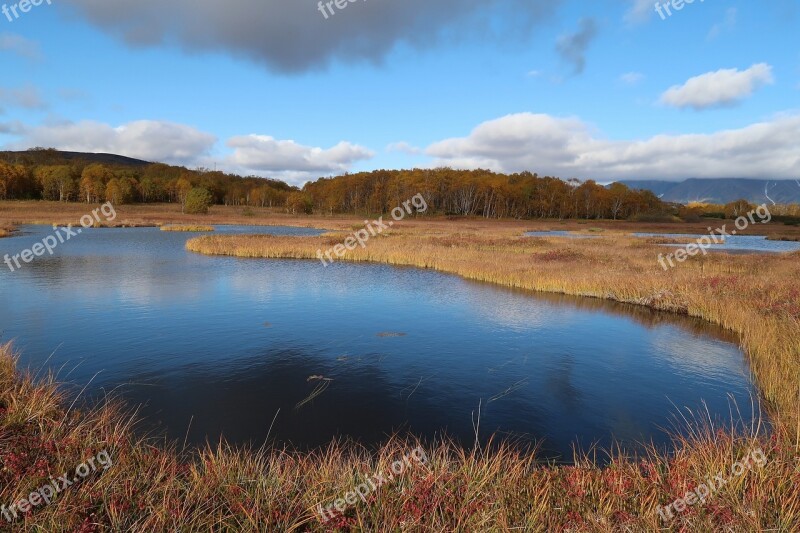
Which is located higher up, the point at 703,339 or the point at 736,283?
the point at 736,283

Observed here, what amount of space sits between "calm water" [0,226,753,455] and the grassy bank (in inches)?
131

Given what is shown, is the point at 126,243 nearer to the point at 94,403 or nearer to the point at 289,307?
the point at 289,307

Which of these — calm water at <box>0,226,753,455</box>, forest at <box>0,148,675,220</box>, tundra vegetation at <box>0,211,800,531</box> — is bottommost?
calm water at <box>0,226,753,455</box>

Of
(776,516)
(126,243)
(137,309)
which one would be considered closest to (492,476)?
(776,516)

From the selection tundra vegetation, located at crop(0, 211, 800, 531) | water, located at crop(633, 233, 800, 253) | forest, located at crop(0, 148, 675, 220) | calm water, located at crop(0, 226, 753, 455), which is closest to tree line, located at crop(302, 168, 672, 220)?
forest, located at crop(0, 148, 675, 220)

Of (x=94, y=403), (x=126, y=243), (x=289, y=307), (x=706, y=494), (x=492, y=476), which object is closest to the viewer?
(x=706, y=494)

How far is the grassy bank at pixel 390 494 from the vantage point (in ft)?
19.0

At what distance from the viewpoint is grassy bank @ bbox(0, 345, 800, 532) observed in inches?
228

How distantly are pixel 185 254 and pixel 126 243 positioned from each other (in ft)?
46.1

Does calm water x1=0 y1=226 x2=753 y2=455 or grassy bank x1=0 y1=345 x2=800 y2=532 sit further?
calm water x1=0 y1=226 x2=753 y2=455

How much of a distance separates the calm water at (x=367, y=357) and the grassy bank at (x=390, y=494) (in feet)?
10.9

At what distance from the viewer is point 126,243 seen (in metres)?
53.6

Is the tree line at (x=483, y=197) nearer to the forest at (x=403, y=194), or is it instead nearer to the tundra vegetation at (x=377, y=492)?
the forest at (x=403, y=194)

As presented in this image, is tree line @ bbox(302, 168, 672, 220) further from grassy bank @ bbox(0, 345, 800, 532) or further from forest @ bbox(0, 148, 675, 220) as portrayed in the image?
grassy bank @ bbox(0, 345, 800, 532)
